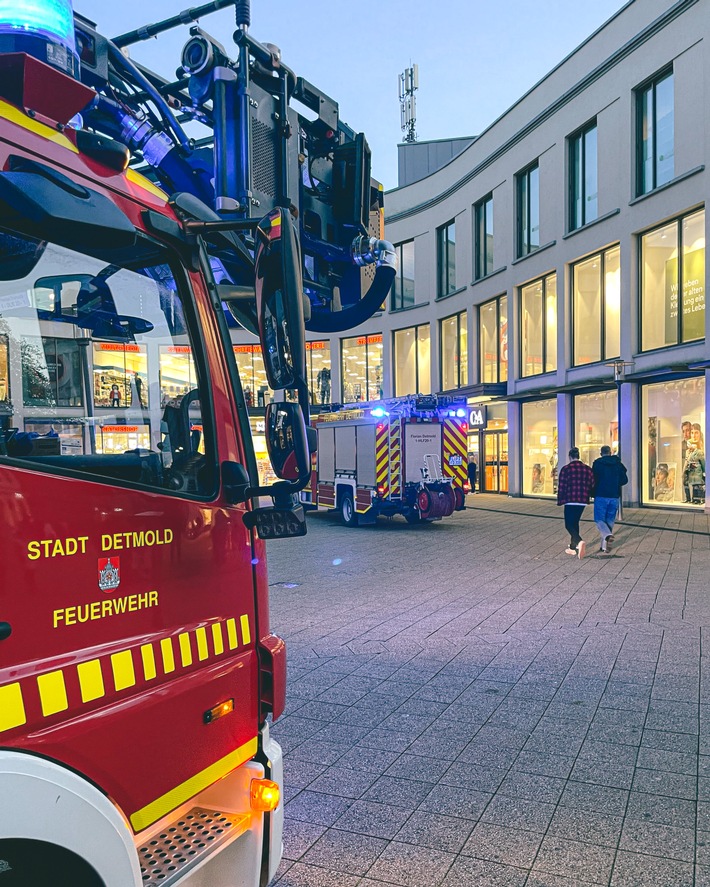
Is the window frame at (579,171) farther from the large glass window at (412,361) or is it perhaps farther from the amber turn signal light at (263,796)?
the amber turn signal light at (263,796)

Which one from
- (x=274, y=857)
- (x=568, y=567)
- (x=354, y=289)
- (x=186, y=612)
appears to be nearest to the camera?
(x=186, y=612)

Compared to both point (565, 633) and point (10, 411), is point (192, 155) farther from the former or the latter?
point (565, 633)

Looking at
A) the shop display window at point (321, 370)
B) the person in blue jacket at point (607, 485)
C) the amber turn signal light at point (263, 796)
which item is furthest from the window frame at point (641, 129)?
the amber turn signal light at point (263, 796)

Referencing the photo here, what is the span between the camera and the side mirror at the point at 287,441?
2.16 m

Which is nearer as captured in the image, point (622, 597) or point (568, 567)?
point (622, 597)

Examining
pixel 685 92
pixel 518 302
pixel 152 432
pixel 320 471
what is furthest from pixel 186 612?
pixel 518 302

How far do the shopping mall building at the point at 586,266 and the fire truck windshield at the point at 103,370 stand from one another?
15.3m

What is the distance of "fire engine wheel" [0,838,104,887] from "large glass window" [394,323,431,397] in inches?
1141

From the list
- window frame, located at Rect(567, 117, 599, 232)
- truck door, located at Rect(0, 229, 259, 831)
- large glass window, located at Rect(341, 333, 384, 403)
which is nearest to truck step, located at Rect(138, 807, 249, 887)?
truck door, located at Rect(0, 229, 259, 831)

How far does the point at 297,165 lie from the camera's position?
3520 mm

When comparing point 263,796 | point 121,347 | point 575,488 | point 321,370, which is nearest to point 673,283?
point 575,488

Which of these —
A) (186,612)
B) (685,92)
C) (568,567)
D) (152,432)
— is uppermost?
(685,92)

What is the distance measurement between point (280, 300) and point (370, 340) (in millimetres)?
31208

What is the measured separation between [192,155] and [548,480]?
20.9m
